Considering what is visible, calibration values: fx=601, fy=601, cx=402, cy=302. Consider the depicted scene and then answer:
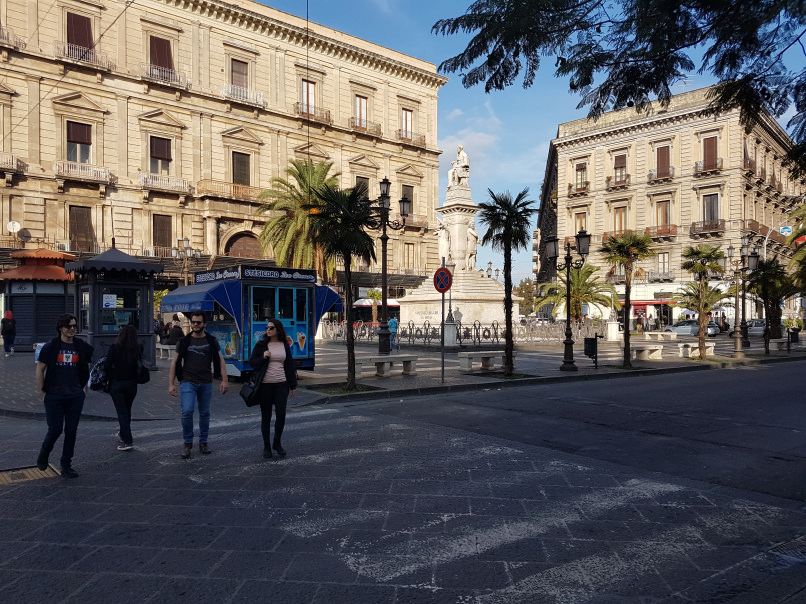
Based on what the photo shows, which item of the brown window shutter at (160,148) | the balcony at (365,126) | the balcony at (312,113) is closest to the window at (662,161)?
the balcony at (365,126)

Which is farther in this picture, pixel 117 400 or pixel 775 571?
pixel 117 400

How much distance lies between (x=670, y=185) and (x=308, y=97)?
29.3m

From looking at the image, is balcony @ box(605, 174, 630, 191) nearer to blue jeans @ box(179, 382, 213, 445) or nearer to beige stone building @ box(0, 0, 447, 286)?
beige stone building @ box(0, 0, 447, 286)

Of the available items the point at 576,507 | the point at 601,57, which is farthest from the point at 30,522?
the point at 601,57

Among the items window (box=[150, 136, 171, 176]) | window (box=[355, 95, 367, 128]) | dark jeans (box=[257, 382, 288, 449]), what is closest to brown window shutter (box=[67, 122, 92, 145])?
window (box=[150, 136, 171, 176])

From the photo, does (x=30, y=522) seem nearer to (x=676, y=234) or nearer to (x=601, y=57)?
(x=601, y=57)

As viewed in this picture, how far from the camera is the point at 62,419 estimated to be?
6293 millimetres

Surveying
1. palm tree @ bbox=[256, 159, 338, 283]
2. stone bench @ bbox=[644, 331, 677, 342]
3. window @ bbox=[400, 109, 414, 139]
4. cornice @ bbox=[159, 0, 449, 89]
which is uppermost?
cornice @ bbox=[159, 0, 449, 89]

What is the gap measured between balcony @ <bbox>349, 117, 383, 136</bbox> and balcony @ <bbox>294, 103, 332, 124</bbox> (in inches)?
85.2

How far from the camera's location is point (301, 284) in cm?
1448

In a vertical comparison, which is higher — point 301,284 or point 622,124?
point 622,124

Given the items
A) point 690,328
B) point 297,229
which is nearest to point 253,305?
point 297,229

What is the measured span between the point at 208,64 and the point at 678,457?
38663 millimetres

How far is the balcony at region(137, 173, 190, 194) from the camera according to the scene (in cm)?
3541
